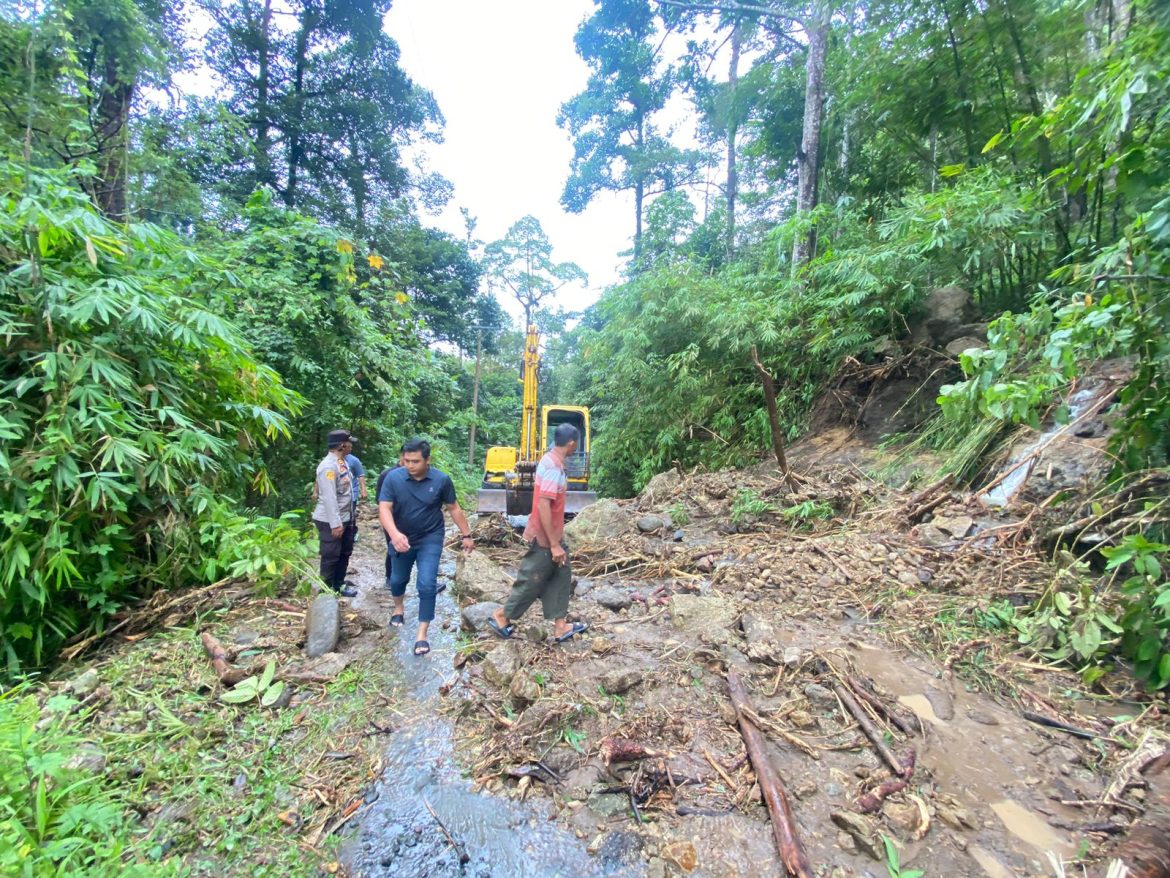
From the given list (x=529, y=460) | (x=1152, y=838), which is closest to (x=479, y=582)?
(x=1152, y=838)

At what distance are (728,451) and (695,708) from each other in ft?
23.8

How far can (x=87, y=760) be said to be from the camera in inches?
86.4

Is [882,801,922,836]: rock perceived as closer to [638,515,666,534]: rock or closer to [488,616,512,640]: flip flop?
[488,616,512,640]: flip flop

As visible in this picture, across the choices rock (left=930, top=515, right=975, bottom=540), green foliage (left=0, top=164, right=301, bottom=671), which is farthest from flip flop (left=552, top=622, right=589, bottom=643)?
rock (left=930, top=515, right=975, bottom=540)

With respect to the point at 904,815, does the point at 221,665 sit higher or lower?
higher

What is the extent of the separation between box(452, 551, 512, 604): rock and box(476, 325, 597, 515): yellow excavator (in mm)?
2990

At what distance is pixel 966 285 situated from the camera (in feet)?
23.7

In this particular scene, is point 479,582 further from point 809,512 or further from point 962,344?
point 962,344

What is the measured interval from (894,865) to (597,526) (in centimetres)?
498

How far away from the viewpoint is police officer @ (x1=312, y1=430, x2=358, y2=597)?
425 cm

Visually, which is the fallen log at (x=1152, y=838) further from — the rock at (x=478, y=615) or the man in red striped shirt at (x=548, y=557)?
the rock at (x=478, y=615)

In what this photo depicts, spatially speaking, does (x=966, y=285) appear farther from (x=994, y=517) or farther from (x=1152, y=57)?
(x=1152, y=57)

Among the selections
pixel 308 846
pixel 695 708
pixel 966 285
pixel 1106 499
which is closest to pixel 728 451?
pixel 966 285

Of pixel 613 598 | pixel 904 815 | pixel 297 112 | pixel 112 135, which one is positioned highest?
pixel 297 112
